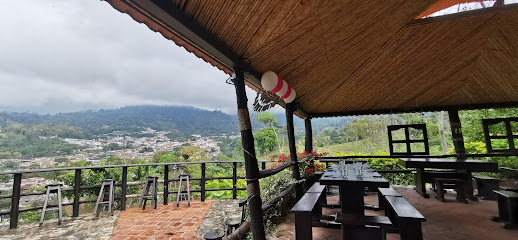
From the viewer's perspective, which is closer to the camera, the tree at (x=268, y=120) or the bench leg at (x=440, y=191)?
the bench leg at (x=440, y=191)

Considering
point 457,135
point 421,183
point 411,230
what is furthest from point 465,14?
point 457,135

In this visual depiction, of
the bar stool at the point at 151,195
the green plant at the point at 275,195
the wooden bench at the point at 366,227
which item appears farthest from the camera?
the bar stool at the point at 151,195

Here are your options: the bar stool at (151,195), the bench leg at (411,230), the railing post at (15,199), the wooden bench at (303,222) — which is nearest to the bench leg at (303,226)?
the wooden bench at (303,222)

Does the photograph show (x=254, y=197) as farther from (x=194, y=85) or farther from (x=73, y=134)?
(x=194, y=85)

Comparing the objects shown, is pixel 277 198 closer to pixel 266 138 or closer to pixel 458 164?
pixel 458 164

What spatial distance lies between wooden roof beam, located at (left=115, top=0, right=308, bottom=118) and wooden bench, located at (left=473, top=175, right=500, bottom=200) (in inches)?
212

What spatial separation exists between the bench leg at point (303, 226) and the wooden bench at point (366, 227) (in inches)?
17.8

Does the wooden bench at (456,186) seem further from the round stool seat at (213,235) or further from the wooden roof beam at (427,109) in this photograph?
the round stool seat at (213,235)

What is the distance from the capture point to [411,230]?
6.73ft

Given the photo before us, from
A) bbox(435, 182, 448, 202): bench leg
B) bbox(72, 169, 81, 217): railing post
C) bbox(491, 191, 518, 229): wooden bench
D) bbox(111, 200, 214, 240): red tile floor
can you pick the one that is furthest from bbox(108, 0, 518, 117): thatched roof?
bbox(72, 169, 81, 217): railing post

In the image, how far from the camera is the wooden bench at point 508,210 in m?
2.91

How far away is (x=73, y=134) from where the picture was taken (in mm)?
18750

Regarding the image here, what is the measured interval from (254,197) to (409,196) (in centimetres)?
413

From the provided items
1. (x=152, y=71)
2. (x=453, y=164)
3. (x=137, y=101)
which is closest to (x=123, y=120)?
(x=137, y=101)
